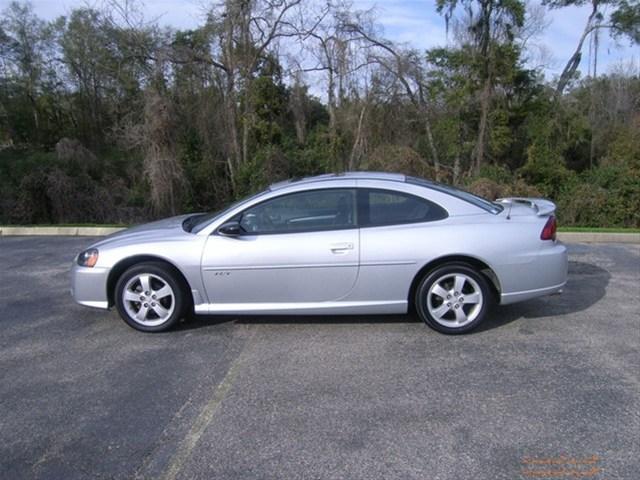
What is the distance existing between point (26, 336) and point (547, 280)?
491 cm

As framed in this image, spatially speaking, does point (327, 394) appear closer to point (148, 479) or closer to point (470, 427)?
point (470, 427)

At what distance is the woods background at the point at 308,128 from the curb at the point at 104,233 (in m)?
2.93

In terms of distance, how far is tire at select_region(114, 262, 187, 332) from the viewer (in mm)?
4633

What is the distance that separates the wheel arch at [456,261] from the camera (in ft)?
14.8

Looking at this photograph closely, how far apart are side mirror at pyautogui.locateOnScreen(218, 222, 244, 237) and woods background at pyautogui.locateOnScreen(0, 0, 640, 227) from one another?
948 cm

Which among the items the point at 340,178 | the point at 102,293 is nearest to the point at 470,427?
the point at 340,178

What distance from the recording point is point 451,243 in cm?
448

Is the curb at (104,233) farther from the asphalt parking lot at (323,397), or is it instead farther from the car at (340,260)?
the car at (340,260)

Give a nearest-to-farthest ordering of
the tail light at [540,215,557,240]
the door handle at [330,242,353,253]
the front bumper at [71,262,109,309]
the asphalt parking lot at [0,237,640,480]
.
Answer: the asphalt parking lot at [0,237,640,480] < the door handle at [330,242,353,253] < the tail light at [540,215,557,240] < the front bumper at [71,262,109,309]

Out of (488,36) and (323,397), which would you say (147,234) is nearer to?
(323,397)

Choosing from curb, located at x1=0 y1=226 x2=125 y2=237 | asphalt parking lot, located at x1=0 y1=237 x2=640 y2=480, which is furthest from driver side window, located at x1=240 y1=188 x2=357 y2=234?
curb, located at x1=0 y1=226 x2=125 y2=237

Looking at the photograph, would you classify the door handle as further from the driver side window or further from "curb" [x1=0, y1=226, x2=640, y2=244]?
"curb" [x1=0, y1=226, x2=640, y2=244]

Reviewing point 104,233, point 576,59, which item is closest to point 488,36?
point 576,59

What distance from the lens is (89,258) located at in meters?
4.79
